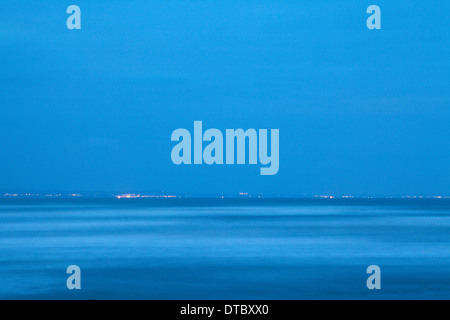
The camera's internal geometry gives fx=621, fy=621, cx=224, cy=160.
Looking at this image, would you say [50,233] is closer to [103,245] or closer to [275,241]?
[103,245]

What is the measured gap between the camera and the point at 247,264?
725 inches

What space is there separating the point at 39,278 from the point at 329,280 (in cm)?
714

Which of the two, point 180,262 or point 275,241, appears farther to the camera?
point 275,241

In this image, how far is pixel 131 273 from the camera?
1647cm

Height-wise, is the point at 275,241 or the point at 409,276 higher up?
the point at 275,241

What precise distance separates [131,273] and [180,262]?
8.54 feet

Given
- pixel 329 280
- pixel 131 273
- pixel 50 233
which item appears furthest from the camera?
pixel 50 233

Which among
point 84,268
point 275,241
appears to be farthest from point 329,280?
point 275,241

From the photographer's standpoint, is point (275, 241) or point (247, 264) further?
point (275, 241)
